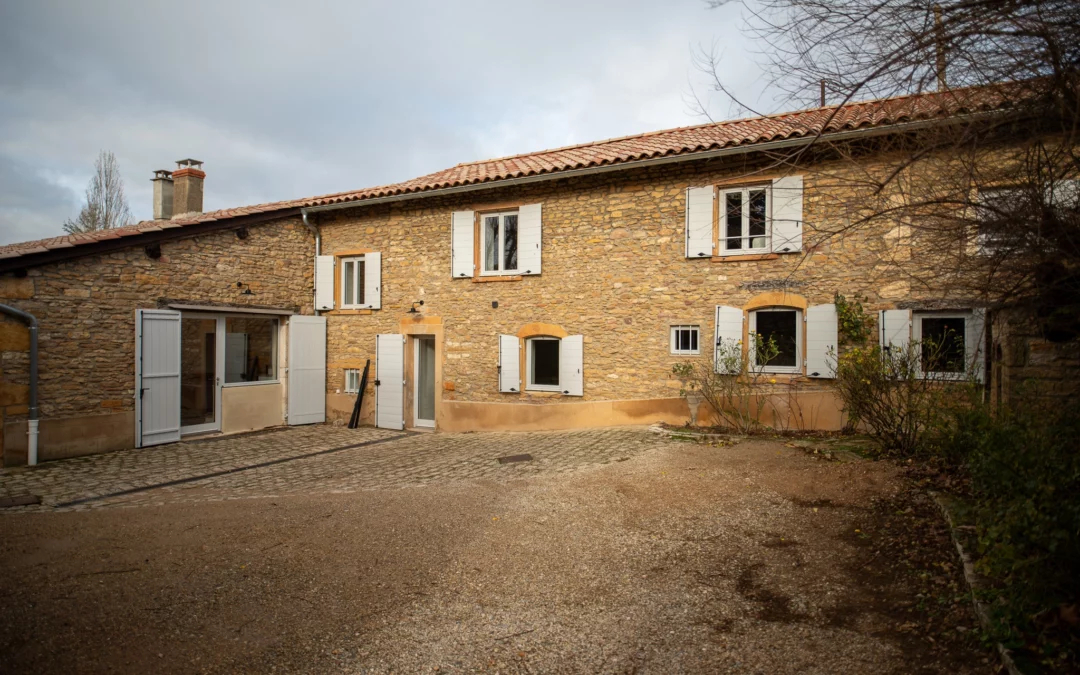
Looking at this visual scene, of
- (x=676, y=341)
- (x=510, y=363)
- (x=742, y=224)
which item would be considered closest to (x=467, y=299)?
(x=510, y=363)

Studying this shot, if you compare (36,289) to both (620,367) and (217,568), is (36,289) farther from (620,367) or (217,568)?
(620,367)

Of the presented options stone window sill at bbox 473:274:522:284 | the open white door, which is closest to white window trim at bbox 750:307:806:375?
stone window sill at bbox 473:274:522:284

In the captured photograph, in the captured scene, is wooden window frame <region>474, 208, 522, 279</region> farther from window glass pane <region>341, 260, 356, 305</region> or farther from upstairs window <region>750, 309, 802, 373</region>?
upstairs window <region>750, 309, 802, 373</region>

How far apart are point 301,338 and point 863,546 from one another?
36.3 ft

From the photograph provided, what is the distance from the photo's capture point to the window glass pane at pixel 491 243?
38.4 feet

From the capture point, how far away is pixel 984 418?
15.6ft

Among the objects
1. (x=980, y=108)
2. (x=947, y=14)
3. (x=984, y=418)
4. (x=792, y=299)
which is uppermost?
(x=947, y=14)

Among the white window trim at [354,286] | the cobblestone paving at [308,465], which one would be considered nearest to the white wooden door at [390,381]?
the white window trim at [354,286]

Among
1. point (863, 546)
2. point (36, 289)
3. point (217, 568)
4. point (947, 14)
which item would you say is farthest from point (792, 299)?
point (36, 289)

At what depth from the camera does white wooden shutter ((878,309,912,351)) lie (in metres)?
8.39

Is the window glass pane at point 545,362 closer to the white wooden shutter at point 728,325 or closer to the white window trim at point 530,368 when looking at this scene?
the white window trim at point 530,368

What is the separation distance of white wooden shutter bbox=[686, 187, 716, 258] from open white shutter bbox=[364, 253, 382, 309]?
6334 mm

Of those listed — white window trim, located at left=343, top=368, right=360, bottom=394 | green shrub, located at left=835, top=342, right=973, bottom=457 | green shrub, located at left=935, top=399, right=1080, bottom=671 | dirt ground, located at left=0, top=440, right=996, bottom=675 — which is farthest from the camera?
white window trim, located at left=343, top=368, right=360, bottom=394

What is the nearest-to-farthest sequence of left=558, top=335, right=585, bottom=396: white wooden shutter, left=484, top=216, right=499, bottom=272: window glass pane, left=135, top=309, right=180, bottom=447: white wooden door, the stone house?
the stone house → left=135, top=309, right=180, bottom=447: white wooden door → left=558, top=335, right=585, bottom=396: white wooden shutter → left=484, top=216, right=499, bottom=272: window glass pane
